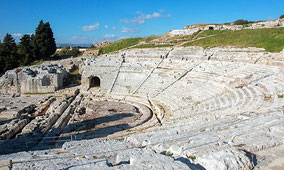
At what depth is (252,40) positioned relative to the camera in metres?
27.1

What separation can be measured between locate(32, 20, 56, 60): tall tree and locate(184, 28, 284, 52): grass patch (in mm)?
23558

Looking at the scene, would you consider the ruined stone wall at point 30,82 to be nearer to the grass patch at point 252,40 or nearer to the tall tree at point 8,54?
the tall tree at point 8,54

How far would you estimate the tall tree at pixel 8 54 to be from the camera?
34.1 metres

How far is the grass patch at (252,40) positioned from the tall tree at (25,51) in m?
25.4

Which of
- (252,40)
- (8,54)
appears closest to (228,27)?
(252,40)

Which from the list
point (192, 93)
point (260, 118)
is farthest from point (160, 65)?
point (260, 118)

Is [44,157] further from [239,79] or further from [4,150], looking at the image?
[239,79]

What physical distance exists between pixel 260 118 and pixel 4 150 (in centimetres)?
1027

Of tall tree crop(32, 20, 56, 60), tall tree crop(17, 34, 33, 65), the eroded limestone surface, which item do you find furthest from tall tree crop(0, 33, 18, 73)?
the eroded limestone surface

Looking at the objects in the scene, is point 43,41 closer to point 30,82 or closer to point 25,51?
point 25,51

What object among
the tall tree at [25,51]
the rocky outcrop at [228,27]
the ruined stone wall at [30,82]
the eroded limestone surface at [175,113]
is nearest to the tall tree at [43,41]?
the tall tree at [25,51]

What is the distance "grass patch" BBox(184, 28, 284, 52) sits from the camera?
23.7 m

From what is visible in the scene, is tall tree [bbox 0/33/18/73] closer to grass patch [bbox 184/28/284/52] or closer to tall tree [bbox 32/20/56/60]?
tall tree [bbox 32/20/56/60]

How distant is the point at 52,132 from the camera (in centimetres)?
1226
